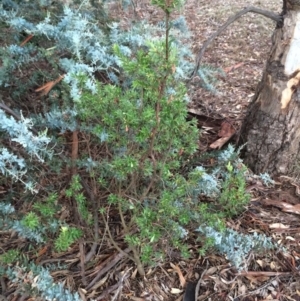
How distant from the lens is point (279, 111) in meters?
2.50

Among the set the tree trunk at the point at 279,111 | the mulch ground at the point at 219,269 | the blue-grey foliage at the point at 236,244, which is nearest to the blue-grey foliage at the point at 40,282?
the mulch ground at the point at 219,269

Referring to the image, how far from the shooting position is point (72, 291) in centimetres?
209

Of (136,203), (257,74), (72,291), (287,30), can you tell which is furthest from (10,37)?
(257,74)

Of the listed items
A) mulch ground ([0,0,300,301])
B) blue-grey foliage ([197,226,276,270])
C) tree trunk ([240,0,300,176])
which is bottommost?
mulch ground ([0,0,300,301])

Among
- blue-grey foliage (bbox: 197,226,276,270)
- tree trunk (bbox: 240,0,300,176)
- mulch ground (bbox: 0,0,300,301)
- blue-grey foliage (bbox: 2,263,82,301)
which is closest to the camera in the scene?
blue-grey foliage (bbox: 2,263,82,301)

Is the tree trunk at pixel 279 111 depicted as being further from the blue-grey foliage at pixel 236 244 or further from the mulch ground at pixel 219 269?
the blue-grey foliage at pixel 236 244

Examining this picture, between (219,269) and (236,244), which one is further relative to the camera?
(219,269)

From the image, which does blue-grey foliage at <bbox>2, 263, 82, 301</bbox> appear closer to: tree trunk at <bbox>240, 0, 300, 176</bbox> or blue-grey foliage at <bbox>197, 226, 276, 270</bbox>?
blue-grey foliage at <bbox>197, 226, 276, 270</bbox>

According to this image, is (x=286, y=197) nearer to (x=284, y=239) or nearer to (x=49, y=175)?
(x=284, y=239)

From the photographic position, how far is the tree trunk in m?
2.34

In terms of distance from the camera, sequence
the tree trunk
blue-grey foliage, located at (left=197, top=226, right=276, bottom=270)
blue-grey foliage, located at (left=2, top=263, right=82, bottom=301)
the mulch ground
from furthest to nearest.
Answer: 1. the tree trunk
2. the mulch ground
3. blue-grey foliage, located at (left=197, top=226, right=276, bottom=270)
4. blue-grey foliage, located at (left=2, top=263, right=82, bottom=301)

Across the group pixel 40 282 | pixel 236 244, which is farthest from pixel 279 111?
pixel 40 282

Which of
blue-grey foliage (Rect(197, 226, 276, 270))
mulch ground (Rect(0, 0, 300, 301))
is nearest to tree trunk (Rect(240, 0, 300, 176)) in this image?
mulch ground (Rect(0, 0, 300, 301))

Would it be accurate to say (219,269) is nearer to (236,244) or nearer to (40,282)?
(236,244)
